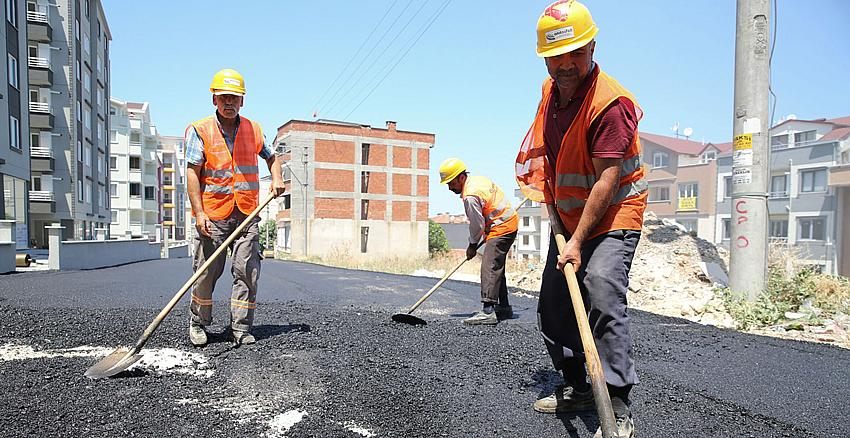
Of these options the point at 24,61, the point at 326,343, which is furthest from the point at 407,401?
the point at 24,61

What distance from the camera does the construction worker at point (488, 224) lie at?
5.18 metres

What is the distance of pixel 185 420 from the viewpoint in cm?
236

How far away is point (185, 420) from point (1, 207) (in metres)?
19.0

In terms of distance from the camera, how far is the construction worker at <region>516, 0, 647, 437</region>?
2.28m

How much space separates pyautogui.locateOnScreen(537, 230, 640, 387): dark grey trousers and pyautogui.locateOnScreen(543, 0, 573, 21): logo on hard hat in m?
0.89

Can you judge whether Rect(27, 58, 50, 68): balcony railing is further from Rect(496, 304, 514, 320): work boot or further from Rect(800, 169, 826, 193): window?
Rect(800, 169, 826, 193): window

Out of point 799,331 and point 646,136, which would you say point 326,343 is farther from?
point 646,136

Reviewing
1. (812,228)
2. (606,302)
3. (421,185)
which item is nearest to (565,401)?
(606,302)

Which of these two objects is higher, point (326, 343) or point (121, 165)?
point (121, 165)

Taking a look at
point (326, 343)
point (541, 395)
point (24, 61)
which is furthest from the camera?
point (24, 61)

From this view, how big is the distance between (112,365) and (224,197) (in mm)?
1332

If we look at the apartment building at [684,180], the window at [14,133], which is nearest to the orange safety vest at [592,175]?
the window at [14,133]

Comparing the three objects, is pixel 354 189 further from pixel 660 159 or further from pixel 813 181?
pixel 813 181

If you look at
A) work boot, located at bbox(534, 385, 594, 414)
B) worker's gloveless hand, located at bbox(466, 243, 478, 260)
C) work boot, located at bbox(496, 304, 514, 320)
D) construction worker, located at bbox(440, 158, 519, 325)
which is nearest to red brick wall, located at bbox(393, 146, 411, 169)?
worker's gloveless hand, located at bbox(466, 243, 478, 260)
